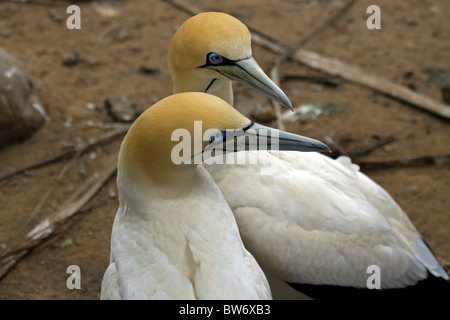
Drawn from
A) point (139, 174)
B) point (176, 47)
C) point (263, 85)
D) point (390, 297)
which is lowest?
point (390, 297)

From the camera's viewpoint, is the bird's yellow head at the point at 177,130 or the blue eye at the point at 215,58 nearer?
the bird's yellow head at the point at 177,130

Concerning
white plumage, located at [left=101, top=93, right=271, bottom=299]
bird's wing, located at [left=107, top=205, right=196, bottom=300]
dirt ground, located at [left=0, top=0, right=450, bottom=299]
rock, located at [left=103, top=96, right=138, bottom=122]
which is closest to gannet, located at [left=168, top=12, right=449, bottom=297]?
white plumage, located at [left=101, top=93, right=271, bottom=299]

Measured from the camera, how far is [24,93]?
5270mm

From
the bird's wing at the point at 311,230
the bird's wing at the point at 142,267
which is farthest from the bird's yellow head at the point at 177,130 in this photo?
the bird's wing at the point at 311,230

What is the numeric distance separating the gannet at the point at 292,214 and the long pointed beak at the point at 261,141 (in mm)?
550

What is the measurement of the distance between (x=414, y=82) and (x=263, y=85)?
10.2ft

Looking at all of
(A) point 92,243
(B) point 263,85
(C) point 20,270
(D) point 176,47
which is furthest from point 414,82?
(C) point 20,270

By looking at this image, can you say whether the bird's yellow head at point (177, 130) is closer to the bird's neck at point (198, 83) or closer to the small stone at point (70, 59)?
the bird's neck at point (198, 83)

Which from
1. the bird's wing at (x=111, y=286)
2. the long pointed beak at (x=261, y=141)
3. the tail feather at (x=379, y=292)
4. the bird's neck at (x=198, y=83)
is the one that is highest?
the bird's neck at (x=198, y=83)

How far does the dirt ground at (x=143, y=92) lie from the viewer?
4309 millimetres

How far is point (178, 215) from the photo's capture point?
2736 mm

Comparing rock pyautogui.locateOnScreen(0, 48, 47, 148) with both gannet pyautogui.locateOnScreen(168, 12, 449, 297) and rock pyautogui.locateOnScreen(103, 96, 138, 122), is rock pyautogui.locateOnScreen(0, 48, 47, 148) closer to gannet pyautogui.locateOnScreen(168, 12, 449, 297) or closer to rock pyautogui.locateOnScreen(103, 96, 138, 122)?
rock pyautogui.locateOnScreen(103, 96, 138, 122)

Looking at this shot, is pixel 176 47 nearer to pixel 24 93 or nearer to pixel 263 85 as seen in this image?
pixel 263 85

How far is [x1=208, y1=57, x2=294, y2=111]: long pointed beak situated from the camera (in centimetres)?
337
